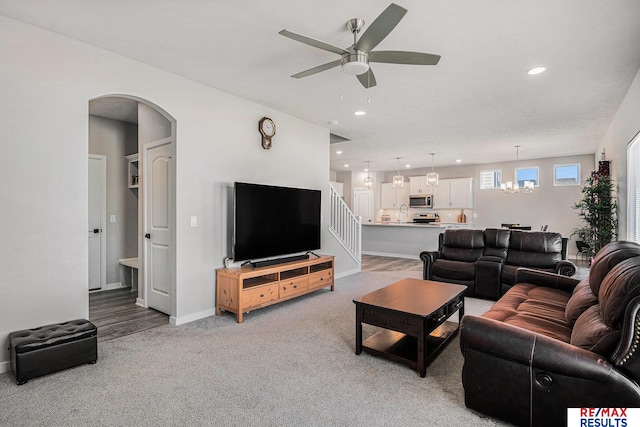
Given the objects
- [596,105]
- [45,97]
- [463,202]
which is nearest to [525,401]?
[45,97]

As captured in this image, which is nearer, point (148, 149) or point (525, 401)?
point (525, 401)

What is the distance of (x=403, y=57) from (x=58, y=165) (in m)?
2.97

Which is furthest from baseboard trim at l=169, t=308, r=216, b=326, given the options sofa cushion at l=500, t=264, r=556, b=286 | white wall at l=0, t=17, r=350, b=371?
sofa cushion at l=500, t=264, r=556, b=286

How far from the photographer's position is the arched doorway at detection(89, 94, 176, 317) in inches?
157

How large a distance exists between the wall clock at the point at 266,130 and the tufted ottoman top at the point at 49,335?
2907 millimetres

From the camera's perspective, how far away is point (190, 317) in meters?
3.80

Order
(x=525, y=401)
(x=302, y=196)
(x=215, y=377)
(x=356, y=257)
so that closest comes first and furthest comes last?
(x=525, y=401)
(x=215, y=377)
(x=302, y=196)
(x=356, y=257)

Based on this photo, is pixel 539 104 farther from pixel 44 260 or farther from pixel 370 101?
pixel 44 260

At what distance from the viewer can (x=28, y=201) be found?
268cm

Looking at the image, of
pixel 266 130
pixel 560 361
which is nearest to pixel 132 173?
pixel 266 130

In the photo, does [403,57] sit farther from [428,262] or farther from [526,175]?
[526,175]

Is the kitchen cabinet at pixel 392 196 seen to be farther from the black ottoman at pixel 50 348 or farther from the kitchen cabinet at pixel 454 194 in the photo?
the black ottoman at pixel 50 348

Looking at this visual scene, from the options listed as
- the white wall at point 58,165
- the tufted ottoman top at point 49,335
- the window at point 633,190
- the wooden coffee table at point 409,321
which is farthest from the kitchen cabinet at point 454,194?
the tufted ottoman top at point 49,335

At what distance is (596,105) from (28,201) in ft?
21.5
